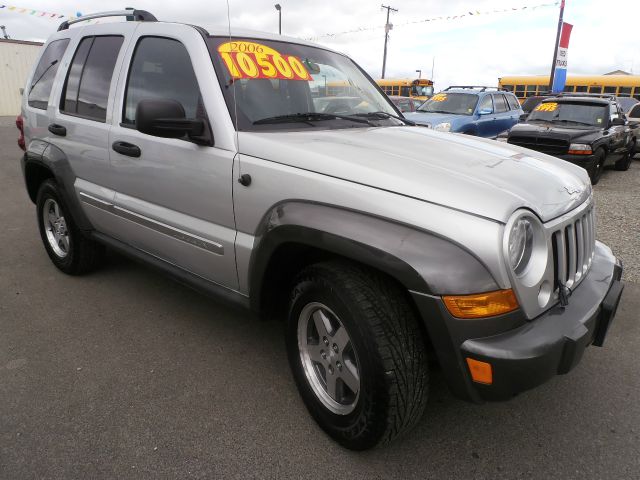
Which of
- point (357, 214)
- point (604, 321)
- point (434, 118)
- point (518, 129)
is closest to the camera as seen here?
point (357, 214)

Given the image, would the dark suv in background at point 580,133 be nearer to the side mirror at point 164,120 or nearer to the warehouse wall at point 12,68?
the side mirror at point 164,120

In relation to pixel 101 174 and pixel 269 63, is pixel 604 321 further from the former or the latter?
pixel 101 174

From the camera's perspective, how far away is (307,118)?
268 centimetres

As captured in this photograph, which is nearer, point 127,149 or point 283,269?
point 283,269

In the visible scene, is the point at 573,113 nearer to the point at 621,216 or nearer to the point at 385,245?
the point at 621,216

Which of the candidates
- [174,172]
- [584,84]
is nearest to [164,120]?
[174,172]

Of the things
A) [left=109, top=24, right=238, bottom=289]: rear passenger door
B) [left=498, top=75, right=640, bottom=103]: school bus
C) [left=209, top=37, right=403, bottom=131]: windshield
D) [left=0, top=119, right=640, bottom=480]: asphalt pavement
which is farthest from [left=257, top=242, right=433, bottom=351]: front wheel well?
[left=498, top=75, right=640, bottom=103]: school bus

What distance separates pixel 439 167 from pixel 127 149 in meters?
1.89

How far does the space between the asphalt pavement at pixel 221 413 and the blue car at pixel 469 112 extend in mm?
7337

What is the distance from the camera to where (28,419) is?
232 centimetres

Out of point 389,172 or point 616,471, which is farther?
point 616,471

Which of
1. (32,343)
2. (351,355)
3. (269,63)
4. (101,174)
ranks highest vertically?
(269,63)

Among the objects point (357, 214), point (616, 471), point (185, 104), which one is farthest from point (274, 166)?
point (616, 471)

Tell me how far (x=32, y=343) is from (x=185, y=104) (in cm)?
181
